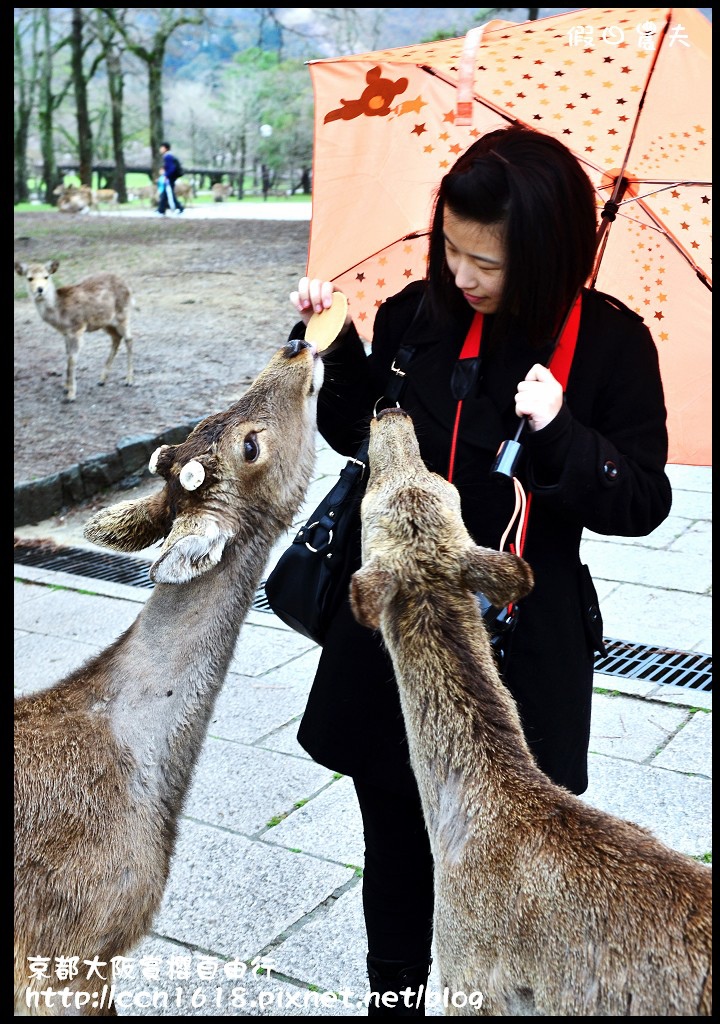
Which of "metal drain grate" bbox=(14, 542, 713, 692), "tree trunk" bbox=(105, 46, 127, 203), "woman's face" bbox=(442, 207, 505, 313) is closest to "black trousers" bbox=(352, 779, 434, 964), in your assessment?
"woman's face" bbox=(442, 207, 505, 313)

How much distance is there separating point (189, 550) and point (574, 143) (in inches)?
65.8

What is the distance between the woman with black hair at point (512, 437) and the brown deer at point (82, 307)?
8.53 meters

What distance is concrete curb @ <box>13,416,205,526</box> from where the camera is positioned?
784 cm

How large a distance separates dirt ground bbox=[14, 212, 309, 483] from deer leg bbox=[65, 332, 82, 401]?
0.37 ft

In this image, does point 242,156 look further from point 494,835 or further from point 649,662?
point 494,835

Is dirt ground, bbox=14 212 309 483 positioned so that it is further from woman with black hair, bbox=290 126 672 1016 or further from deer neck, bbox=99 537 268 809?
woman with black hair, bbox=290 126 672 1016

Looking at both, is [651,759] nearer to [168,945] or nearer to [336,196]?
[168,945]

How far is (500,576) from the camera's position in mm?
2299

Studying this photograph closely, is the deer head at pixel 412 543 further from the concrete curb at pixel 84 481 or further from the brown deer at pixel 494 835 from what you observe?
the concrete curb at pixel 84 481

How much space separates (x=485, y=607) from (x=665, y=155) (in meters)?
1.56

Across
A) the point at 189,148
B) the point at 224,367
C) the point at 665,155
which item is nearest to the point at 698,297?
the point at 665,155

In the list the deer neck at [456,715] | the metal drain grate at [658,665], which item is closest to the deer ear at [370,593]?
the deer neck at [456,715]

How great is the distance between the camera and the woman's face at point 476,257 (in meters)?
2.45

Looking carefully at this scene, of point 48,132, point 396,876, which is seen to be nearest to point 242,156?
point 48,132
